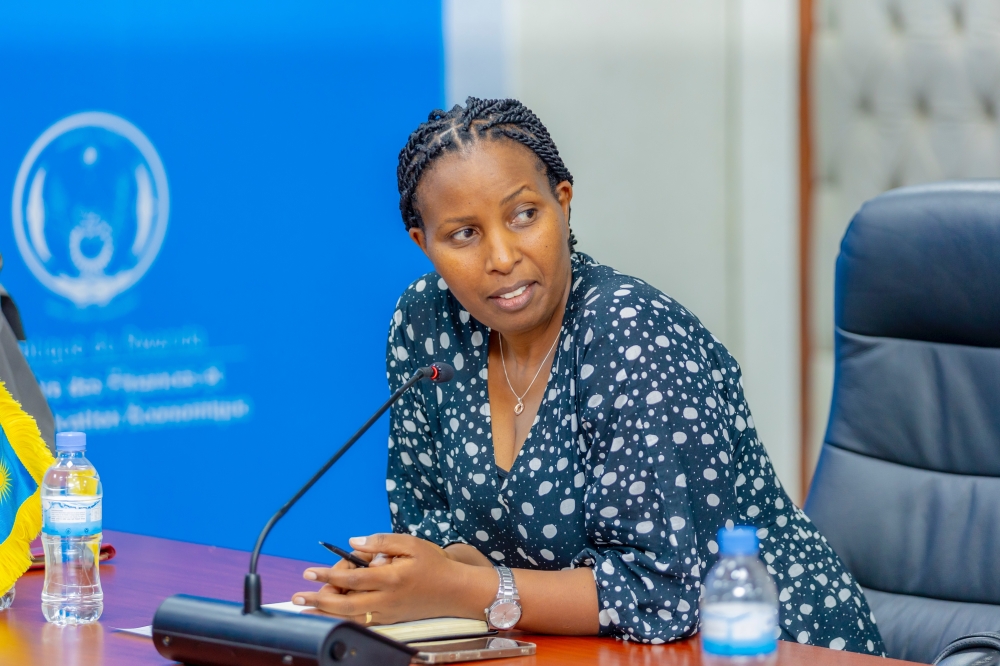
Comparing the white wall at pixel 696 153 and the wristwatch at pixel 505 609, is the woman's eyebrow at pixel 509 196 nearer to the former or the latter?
the wristwatch at pixel 505 609

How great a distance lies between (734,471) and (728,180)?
2259 millimetres

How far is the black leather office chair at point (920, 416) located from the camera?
162cm

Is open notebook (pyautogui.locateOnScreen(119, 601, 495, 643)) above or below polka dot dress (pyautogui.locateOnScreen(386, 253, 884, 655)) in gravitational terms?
below

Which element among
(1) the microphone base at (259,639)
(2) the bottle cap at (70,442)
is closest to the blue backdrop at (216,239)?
(2) the bottle cap at (70,442)

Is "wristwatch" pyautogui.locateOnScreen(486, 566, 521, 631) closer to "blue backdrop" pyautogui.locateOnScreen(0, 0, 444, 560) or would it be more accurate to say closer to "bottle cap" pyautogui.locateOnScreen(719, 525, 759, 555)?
"bottle cap" pyautogui.locateOnScreen(719, 525, 759, 555)

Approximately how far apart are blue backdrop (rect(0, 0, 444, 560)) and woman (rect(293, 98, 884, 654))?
3.61 ft

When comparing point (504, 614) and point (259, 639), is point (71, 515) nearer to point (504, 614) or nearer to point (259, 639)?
point (259, 639)

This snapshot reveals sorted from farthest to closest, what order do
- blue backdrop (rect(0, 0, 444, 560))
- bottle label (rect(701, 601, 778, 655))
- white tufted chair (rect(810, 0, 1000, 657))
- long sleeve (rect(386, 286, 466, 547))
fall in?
1. white tufted chair (rect(810, 0, 1000, 657))
2. blue backdrop (rect(0, 0, 444, 560))
3. long sleeve (rect(386, 286, 466, 547))
4. bottle label (rect(701, 601, 778, 655))

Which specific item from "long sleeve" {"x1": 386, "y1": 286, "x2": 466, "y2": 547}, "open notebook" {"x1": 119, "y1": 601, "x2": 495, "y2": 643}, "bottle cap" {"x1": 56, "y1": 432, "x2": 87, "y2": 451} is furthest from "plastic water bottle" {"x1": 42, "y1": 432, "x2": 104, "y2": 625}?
"long sleeve" {"x1": 386, "y1": 286, "x2": 466, "y2": 547}

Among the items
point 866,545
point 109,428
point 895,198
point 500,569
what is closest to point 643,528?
point 500,569

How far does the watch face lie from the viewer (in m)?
1.23

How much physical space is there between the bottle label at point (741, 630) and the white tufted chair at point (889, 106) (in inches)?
93.6

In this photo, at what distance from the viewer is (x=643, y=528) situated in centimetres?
128

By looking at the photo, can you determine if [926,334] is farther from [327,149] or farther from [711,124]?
[711,124]
